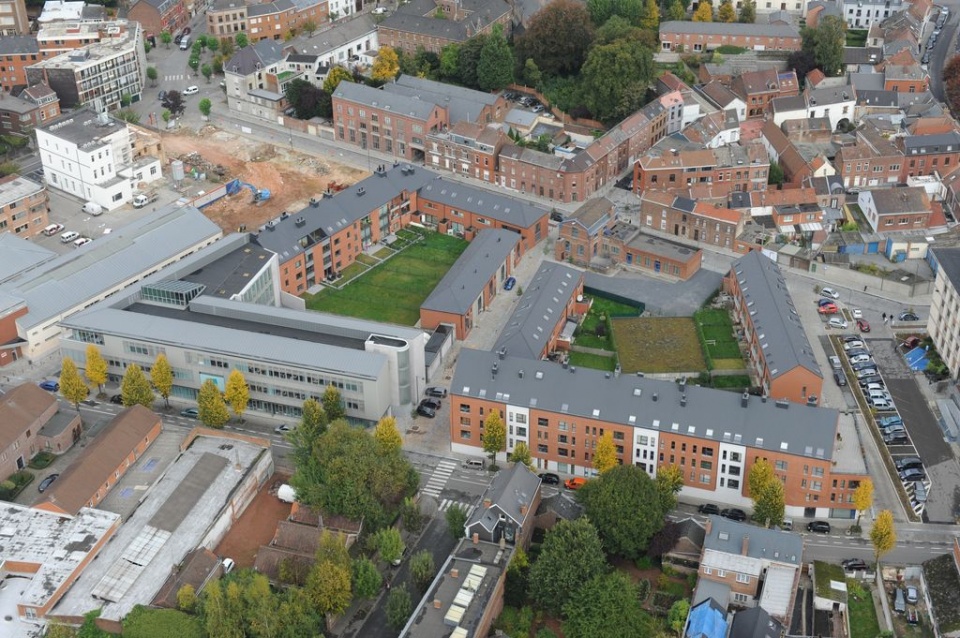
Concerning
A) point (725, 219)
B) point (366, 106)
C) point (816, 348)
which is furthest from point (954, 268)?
point (366, 106)

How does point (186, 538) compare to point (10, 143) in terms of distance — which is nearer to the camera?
point (186, 538)

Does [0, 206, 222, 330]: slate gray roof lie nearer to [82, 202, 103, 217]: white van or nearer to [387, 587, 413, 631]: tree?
[82, 202, 103, 217]: white van

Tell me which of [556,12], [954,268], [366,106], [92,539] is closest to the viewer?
[92,539]

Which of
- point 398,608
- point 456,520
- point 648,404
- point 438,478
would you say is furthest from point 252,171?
point 398,608

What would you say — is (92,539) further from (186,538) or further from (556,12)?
(556,12)

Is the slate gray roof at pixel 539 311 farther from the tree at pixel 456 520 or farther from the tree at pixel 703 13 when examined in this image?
the tree at pixel 703 13

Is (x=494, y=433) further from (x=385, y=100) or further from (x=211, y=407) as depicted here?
(x=385, y=100)
